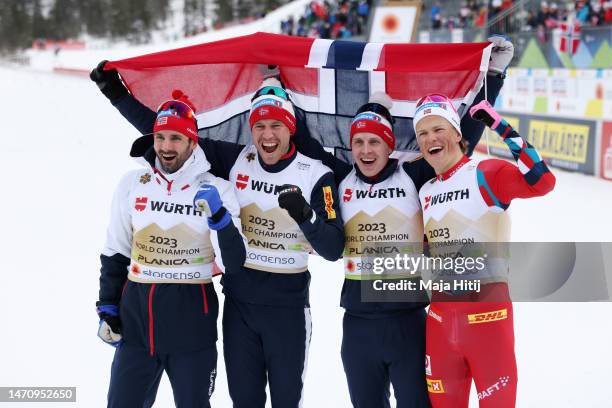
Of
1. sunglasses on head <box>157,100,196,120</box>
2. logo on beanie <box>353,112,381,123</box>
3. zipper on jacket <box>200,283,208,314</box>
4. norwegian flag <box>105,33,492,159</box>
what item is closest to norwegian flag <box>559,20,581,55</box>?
norwegian flag <box>105,33,492,159</box>

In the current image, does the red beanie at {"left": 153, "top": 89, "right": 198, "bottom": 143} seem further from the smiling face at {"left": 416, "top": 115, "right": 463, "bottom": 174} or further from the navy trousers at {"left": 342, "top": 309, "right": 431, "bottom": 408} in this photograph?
the navy trousers at {"left": 342, "top": 309, "right": 431, "bottom": 408}

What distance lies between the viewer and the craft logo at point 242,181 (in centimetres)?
357

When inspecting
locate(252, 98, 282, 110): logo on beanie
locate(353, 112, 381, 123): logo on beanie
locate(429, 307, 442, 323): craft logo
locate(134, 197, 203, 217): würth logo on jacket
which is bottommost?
locate(429, 307, 442, 323): craft logo

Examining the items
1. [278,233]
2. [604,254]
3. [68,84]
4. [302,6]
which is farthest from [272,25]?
[278,233]

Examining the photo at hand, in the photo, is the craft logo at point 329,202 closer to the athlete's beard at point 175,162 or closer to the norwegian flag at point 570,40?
the athlete's beard at point 175,162

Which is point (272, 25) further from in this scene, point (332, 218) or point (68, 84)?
point (332, 218)

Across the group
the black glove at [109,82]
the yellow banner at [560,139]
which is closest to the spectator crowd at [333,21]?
the yellow banner at [560,139]

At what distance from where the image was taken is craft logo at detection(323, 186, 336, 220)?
334 centimetres

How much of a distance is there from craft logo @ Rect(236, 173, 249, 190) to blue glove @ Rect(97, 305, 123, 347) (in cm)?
97

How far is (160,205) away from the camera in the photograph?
3322 millimetres

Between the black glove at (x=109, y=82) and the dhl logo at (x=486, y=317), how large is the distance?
257 cm

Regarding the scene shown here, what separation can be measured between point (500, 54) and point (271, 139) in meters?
1.46

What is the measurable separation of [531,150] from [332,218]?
3.45 ft

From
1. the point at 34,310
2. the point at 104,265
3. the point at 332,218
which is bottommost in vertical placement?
the point at 34,310
